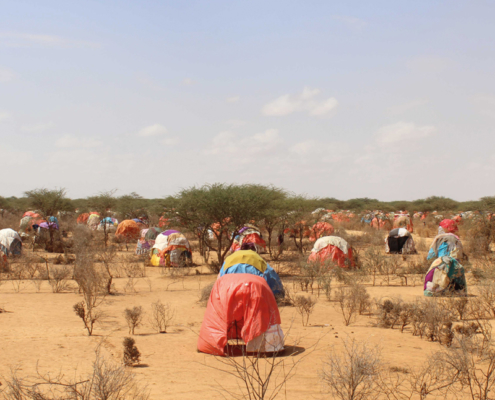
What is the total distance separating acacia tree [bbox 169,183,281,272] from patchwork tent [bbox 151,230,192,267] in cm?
156

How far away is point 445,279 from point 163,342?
8.10 meters

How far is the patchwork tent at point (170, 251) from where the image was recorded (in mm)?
20688

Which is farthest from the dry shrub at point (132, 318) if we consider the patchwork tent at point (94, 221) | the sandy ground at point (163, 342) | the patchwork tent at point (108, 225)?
the patchwork tent at point (94, 221)

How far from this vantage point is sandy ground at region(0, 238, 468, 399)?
21.7ft

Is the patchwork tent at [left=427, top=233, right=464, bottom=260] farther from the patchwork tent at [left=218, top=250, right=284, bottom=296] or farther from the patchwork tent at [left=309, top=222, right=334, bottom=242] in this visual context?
the patchwork tent at [left=218, top=250, right=284, bottom=296]

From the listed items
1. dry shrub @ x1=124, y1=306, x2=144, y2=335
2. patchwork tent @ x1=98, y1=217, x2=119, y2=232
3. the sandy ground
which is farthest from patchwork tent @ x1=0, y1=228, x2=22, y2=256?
dry shrub @ x1=124, y1=306, x2=144, y2=335

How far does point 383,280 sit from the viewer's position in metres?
16.4

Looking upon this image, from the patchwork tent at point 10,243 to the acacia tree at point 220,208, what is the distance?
7.88 meters

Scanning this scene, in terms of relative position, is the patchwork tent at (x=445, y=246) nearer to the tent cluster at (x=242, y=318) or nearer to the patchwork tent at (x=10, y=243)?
the tent cluster at (x=242, y=318)

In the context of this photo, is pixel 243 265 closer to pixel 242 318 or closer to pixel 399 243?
pixel 242 318

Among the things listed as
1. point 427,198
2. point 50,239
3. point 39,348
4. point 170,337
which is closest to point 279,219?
point 50,239

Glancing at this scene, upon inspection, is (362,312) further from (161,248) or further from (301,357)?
(161,248)

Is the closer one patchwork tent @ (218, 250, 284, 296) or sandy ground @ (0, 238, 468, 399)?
sandy ground @ (0, 238, 468, 399)

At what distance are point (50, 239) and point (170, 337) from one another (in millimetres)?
18459
